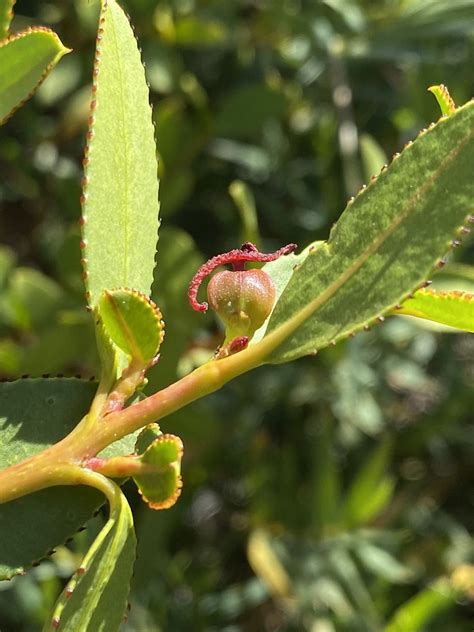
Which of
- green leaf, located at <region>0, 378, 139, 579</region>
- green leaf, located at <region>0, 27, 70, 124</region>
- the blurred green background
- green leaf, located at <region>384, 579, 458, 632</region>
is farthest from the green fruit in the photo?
green leaf, located at <region>384, 579, 458, 632</region>

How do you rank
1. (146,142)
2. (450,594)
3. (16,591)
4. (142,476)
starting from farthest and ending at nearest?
(450,594) → (16,591) → (146,142) → (142,476)

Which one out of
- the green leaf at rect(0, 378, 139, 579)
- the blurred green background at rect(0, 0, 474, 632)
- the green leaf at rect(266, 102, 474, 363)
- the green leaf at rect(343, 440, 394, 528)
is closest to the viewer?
the green leaf at rect(266, 102, 474, 363)

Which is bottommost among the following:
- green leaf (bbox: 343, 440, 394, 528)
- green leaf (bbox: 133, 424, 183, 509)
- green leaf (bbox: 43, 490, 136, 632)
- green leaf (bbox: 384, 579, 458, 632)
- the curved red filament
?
green leaf (bbox: 384, 579, 458, 632)

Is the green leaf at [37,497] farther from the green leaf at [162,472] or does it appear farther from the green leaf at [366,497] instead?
the green leaf at [366,497]

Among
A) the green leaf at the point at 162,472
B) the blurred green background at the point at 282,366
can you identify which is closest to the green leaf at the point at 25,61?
the green leaf at the point at 162,472

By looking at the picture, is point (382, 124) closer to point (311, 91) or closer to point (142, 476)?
point (311, 91)

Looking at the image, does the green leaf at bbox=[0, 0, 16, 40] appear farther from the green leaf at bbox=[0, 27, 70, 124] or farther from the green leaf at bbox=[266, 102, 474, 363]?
the green leaf at bbox=[266, 102, 474, 363]

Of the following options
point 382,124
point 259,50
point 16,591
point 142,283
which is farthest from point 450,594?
point 142,283
